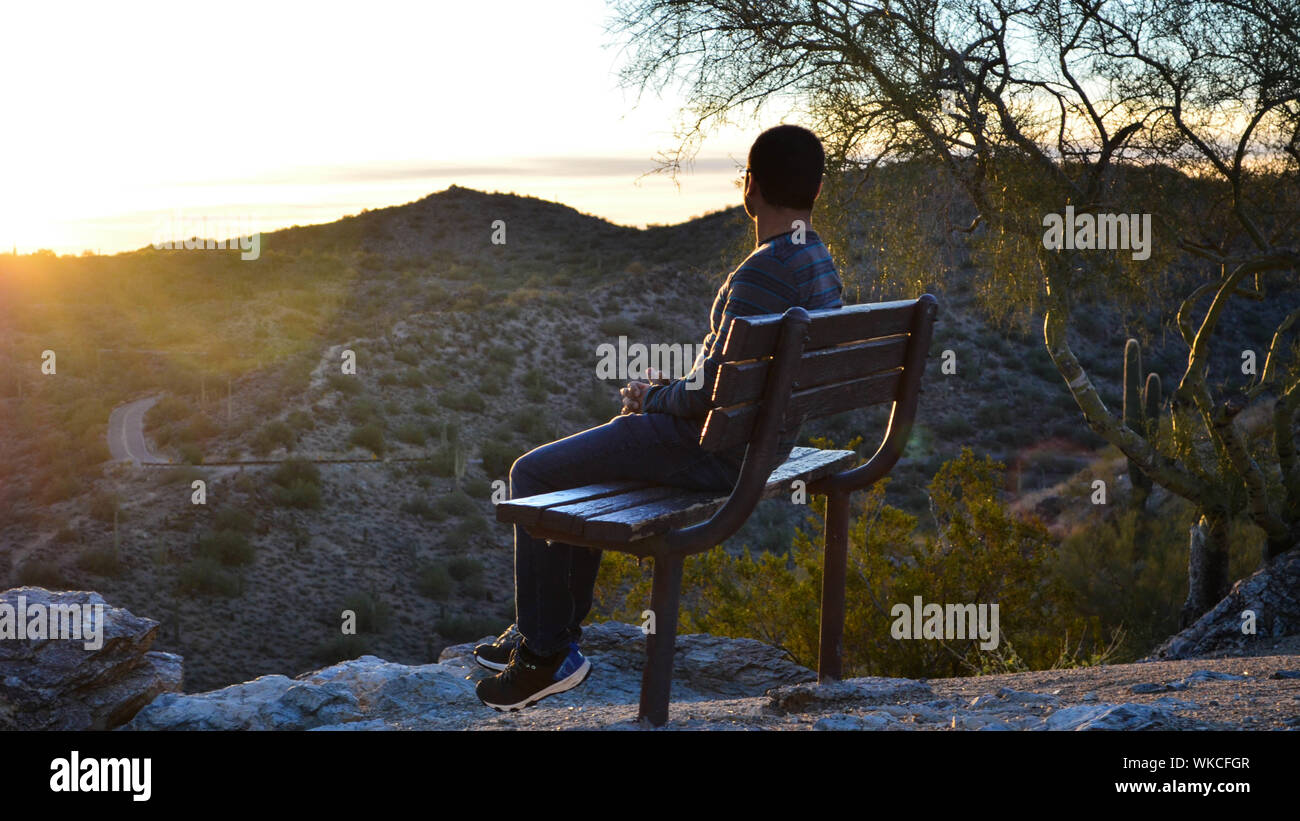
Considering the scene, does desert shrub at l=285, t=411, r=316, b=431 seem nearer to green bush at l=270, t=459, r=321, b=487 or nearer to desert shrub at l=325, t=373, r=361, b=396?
desert shrub at l=325, t=373, r=361, b=396

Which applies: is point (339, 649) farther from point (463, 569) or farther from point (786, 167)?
point (786, 167)

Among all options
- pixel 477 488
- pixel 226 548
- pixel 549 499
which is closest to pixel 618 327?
pixel 477 488

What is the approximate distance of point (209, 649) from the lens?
12.4 metres

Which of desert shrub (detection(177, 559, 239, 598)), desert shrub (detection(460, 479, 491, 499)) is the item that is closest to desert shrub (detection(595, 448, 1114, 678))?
desert shrub (detection(177, 559, 239, 598))

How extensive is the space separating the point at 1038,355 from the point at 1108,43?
75.9 feet

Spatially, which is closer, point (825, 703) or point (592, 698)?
point (825, 703)

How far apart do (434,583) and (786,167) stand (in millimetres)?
12232

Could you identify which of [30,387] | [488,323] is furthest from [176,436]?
[488,323]

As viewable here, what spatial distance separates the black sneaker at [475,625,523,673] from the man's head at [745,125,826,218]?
68.7 inches

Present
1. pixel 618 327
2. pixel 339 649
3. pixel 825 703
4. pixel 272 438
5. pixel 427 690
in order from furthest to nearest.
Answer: pixel 618 327 < pixel 272 438 < pixel 339 649 < pixel 427 690 < pixel 825 703

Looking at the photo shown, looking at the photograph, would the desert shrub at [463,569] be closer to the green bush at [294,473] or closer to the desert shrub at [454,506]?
the desert shrub at [454,506]

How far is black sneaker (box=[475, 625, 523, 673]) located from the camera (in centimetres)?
403

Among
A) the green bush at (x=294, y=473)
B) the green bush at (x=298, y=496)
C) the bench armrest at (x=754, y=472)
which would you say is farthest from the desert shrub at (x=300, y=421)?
the bench armrest at (x=754, y=472)

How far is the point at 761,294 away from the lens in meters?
3.56
